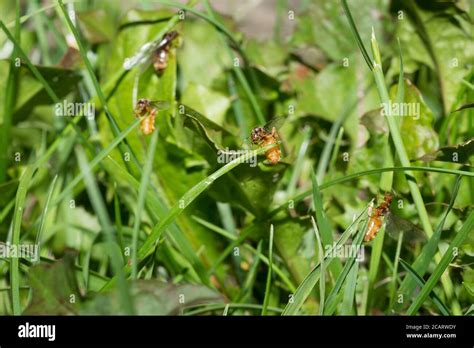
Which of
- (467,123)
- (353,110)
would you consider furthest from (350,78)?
(467,123)

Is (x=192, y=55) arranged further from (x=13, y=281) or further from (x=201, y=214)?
(x=13, y=281)

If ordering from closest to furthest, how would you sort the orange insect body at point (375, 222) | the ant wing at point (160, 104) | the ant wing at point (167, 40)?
the orange insect body at point (375, 222) → the ant wing at point (160, 104) → the ant wing at point (167, 40)

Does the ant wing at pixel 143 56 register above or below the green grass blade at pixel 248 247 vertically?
above

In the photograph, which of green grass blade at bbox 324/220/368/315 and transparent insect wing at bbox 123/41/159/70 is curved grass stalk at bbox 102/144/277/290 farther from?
transparent insect wing at bbox 123/41/159/70

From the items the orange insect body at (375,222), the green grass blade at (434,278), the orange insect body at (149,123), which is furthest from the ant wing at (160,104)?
the green grass blade at (434,278)

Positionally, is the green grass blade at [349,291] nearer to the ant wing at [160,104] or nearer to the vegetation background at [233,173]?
the vegetation background at [233,173]

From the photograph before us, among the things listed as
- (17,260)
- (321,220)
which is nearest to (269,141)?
(321,220)

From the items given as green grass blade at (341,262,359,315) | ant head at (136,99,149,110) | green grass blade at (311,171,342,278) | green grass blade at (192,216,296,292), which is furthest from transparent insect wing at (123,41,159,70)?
green grass blade at (341,262,359,315)
